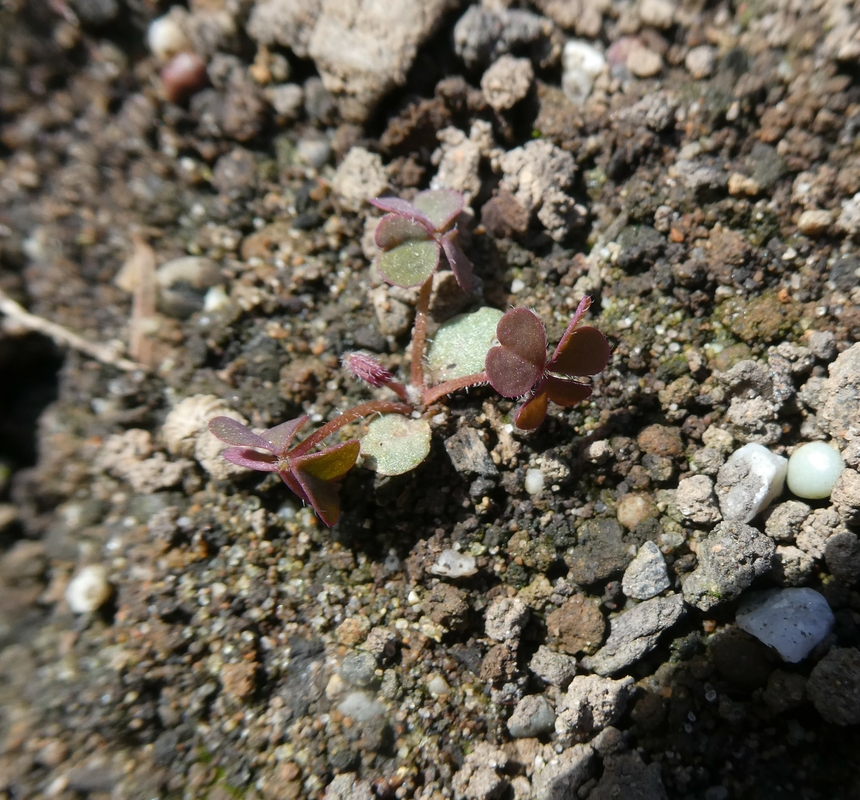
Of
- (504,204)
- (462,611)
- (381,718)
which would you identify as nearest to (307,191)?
(504,204)

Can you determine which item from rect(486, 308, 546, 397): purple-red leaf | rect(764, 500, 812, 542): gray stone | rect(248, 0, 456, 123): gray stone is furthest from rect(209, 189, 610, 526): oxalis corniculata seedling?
rect(764, 500, 812, 542): gray stone

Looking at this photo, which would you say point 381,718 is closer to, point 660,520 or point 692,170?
point 660,520

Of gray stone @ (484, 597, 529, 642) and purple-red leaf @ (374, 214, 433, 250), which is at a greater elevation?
purple-red leaf @ (374, 214, 433, 250)

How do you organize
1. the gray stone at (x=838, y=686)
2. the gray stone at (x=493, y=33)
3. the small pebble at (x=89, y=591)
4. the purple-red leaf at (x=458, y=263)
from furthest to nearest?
the gray stone at (x=493, y=33) → the small pebble at (x=89, y=591) → the purple-red leaf at (x=458, y=263) → the gray stone at (x=838, y=686)

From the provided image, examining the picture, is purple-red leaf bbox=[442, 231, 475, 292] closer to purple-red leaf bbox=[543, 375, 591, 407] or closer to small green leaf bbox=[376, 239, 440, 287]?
small green leaf bbox=[376, 239, 440, 287]

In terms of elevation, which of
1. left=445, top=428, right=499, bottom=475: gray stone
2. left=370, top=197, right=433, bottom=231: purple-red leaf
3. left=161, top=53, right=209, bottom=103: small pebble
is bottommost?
left=445, top=428, right=499, bottom=475: gray stone

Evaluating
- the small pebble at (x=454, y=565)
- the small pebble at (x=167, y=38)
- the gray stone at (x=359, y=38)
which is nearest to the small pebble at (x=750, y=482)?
the small pebble at (x=454, y=565)

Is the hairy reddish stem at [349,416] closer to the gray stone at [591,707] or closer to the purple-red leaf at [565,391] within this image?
the purple-red leaf at [565,391]
